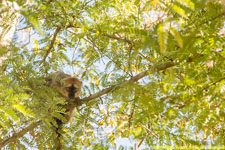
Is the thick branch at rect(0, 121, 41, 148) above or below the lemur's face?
below

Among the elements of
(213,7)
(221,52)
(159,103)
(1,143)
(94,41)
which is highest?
(94,41)

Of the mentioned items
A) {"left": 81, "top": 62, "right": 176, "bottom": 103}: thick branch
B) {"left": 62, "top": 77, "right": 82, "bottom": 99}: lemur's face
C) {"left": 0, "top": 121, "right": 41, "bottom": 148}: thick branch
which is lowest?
{"left": 0, "top": 121, "right": 41, "bottom": 148}: thick branch

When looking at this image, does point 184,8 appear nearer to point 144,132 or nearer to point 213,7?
point 213,7

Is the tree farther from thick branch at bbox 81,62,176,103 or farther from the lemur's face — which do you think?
the lemur's face

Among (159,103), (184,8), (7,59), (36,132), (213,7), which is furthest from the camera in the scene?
(36,132)

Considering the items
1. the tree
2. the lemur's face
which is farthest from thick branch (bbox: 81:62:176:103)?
the lemur's face

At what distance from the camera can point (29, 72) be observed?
353cm

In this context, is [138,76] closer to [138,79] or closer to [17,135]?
[138,79]

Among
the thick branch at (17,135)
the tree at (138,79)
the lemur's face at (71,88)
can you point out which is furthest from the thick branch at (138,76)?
the lemur's face at (71,88)

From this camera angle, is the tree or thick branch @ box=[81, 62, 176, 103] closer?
the tree

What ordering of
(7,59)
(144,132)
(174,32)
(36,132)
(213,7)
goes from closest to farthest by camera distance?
(174,32) < (213,7) < (7,59) < (36,132) < (144,132)

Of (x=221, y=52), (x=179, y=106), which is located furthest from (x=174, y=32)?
(x=179, y=106)

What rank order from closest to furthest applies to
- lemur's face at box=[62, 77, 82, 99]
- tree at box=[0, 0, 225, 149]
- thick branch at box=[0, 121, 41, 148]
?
tree at box=[0, 0, 225, 149] → thick branch at box=[0, 121, 41, 148] → lemur's face at box=[62, 77, 82, 99]

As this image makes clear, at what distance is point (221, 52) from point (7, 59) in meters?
2.72
